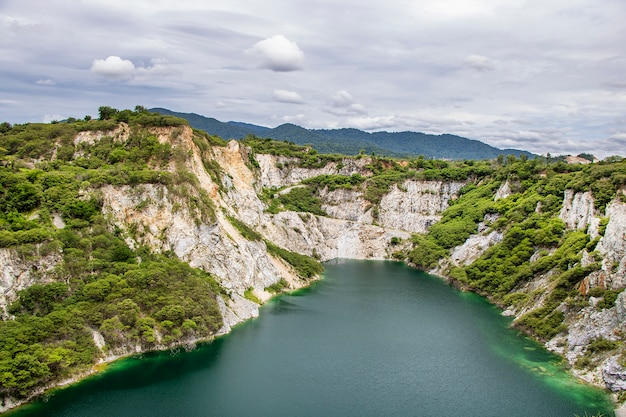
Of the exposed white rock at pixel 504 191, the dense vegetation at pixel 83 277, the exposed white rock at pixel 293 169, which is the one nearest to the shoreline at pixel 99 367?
the dense vegetation at pixel 83 277

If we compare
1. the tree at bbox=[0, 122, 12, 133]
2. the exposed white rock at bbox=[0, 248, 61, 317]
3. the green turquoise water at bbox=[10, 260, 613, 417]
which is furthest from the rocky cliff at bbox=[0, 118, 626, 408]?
the tree at bbox=[0, 122, 12, 133]

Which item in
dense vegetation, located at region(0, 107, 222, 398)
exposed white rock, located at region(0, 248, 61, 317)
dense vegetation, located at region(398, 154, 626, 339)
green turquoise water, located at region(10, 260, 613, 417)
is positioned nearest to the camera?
green turquoise water, located at region(10, 260, 613, 417)

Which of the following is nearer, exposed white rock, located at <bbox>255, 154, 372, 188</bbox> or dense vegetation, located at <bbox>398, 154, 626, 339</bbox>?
dense vegetation, located at <bbox>398, 154, 626, 339</bbox>

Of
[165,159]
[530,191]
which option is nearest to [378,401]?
[165,159]

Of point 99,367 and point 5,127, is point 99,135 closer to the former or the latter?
point 5,127

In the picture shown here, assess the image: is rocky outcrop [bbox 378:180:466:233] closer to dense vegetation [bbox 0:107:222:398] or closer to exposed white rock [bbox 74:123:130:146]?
dense vegetation [bbox 0:107:222:398]

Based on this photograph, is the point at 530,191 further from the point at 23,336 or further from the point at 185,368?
the point at 23,336
